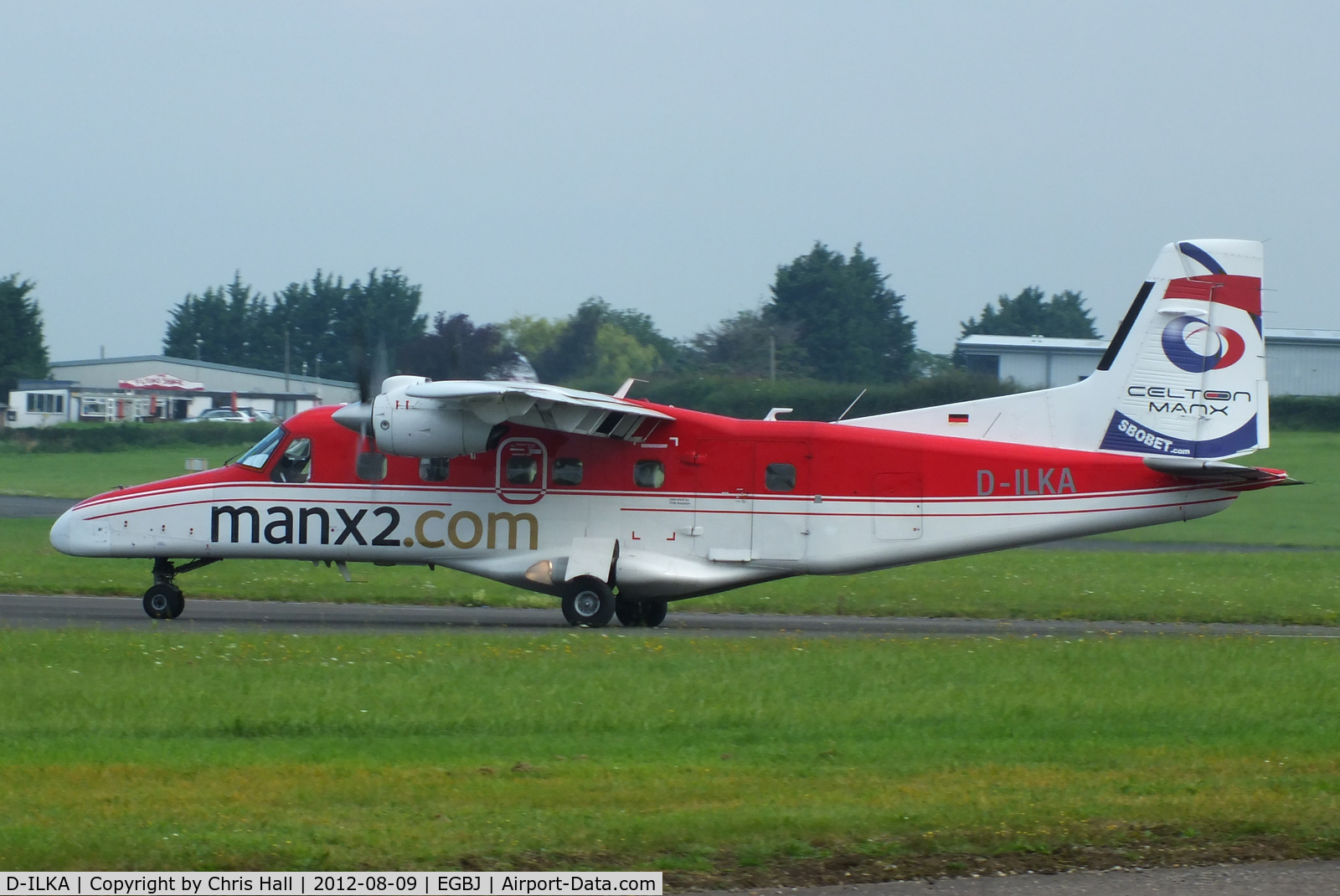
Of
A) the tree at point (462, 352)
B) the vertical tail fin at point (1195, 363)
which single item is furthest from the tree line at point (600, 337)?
the vertical tail fin at point (1195, 363)

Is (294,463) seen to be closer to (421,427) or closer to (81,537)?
(421,427)

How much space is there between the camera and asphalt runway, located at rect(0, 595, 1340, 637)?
57.5ft

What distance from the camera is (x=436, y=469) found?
18.3 meters

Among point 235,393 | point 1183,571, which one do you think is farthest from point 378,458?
point 235,393

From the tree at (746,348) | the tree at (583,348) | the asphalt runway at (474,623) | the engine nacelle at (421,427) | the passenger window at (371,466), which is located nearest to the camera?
the engine nacelle at (421,427)

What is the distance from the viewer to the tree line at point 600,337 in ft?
84.3

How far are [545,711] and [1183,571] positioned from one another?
1994 cm

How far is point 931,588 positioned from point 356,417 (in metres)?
11.2

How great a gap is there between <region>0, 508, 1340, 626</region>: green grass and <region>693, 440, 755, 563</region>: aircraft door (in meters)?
3.33

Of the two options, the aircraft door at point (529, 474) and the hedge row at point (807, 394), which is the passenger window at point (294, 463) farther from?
the hedge row at point (807, 394)

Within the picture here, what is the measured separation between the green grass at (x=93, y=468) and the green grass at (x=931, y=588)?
2085cm

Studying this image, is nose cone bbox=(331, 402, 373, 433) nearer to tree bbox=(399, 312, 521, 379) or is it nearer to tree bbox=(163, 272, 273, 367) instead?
tree bbox=(399, 312, 521, 379)

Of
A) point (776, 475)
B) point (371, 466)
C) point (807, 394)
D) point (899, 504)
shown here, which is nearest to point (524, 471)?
point (371, 466)

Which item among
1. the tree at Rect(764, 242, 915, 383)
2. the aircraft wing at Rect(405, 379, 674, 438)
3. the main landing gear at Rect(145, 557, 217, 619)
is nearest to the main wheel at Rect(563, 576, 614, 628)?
the aircraft wing at Rect(405, 379, 674, 438)
